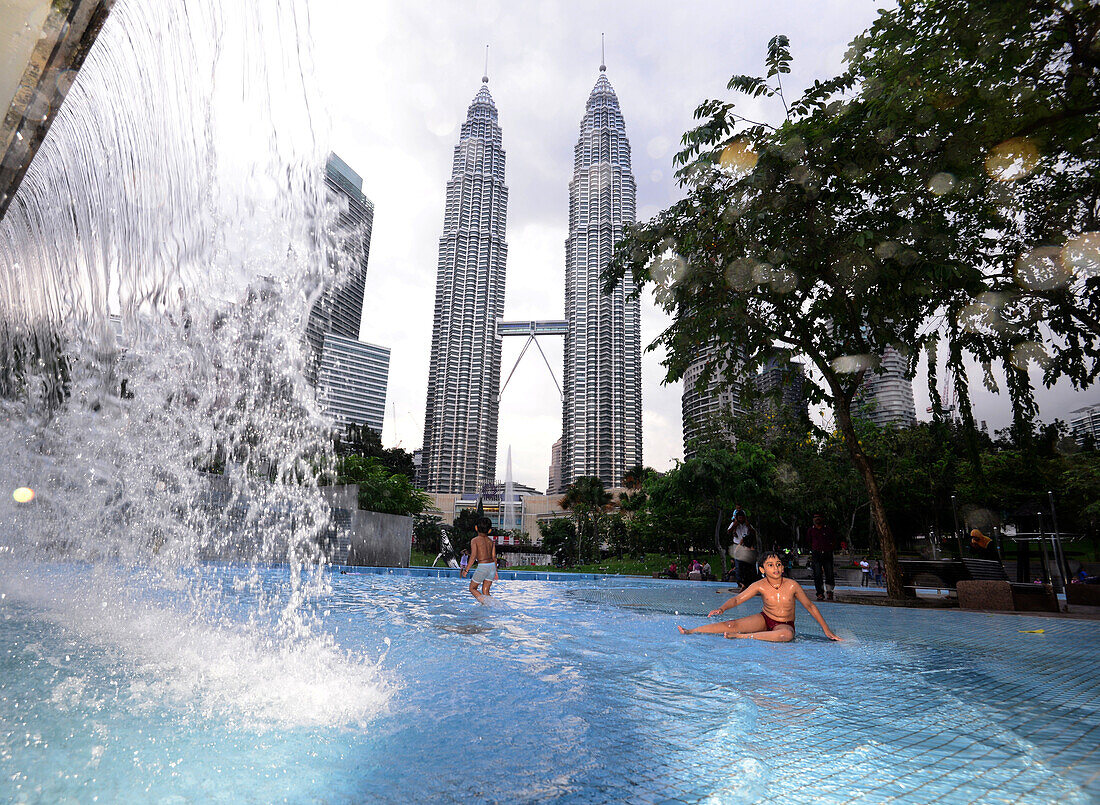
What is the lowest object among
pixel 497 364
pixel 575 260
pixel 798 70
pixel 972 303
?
pixel 972 303

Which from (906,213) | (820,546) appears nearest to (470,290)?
(820,546)

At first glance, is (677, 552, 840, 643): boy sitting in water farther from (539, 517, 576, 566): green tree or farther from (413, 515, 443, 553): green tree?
(413, 515, 443, 553): green tree

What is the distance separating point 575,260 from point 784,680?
8917 centimetres

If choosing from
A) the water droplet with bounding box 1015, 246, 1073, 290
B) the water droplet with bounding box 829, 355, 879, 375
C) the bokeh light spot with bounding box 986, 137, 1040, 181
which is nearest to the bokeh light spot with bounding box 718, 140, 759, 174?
the bokeh light spot with bounding box 986, 137, 1040, 181

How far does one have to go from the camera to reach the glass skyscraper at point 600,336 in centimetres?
8625

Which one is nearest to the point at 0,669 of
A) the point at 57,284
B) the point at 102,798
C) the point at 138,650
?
the point at 138,650

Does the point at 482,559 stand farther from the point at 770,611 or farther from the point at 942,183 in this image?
the point at 942,183

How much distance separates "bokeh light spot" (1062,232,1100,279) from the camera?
805cm

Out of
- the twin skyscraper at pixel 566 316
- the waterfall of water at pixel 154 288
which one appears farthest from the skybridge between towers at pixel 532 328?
the waterfall of water at pixel 154 288

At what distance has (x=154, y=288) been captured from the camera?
284 inches

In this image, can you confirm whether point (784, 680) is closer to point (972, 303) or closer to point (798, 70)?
point (972, 303)

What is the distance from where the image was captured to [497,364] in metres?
93.0

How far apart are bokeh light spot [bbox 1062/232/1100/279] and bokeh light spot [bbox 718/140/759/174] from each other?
5.08 m

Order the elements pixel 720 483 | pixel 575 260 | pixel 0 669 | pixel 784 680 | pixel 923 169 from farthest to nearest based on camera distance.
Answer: pixel 575 260
pixel 720 483
pixel 923 169
pixel 784 680
pixel 0 669
